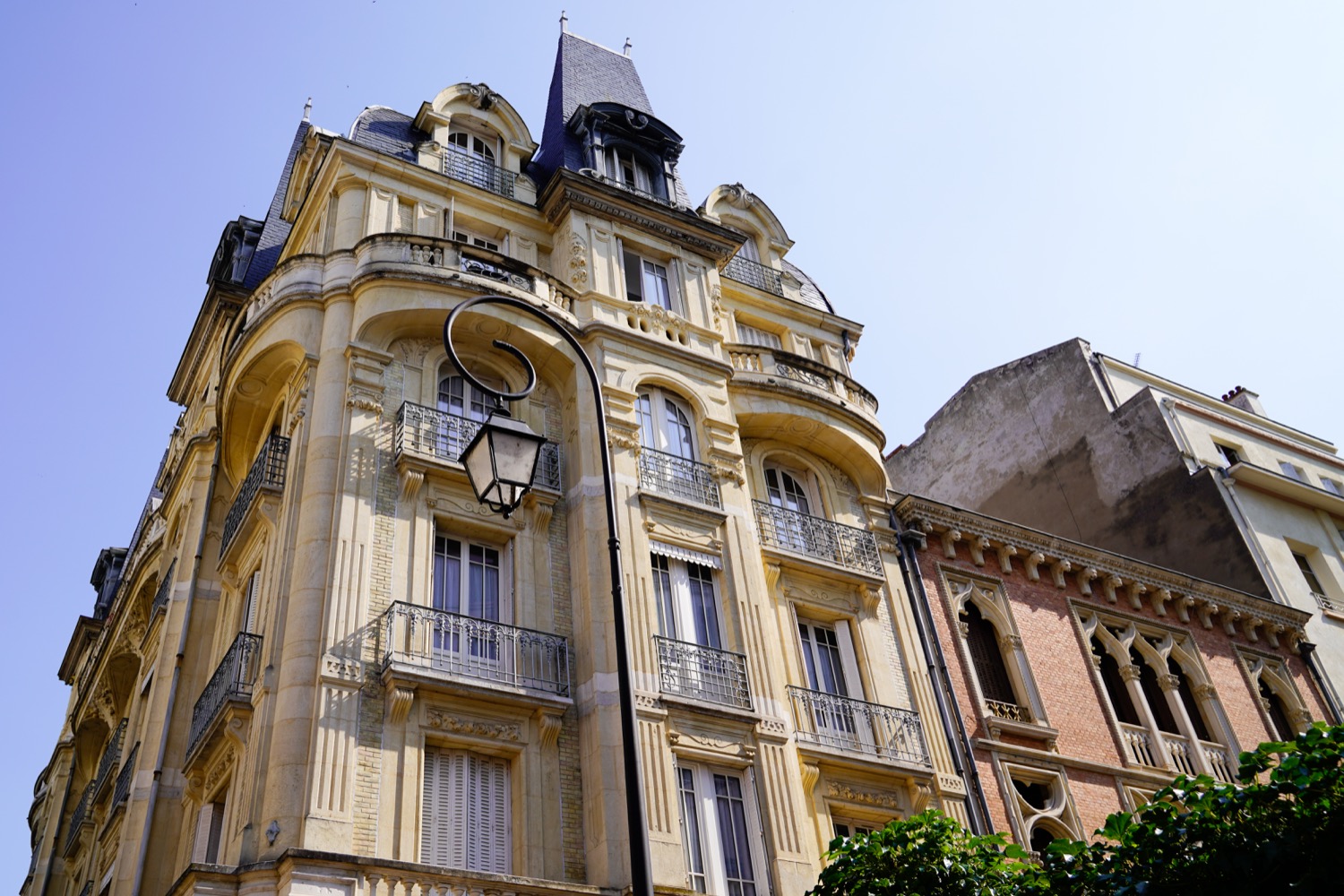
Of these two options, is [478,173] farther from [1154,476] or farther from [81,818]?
[1154,476]

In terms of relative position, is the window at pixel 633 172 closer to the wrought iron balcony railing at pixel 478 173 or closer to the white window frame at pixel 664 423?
the wrought iron balcony railing at pixel 478 173

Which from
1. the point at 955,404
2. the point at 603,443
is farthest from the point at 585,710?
the point at 955,404

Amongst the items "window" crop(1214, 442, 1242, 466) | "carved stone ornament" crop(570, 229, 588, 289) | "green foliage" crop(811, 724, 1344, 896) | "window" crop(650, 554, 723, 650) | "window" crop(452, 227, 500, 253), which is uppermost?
"window" crop(1214, 442, 1242, 466)

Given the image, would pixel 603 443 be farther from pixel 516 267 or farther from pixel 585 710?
pixel 516 267

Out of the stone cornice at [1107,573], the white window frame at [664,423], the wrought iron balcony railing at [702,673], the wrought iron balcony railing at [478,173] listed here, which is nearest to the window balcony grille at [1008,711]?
the stone cornice at [1107,573]

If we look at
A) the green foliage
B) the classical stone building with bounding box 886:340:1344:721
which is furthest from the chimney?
the green foliage

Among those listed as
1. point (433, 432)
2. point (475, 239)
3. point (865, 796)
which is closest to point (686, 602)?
point (865, 796)

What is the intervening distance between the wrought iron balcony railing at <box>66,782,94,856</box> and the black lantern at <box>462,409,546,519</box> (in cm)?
1659

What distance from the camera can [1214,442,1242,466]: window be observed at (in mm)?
30531

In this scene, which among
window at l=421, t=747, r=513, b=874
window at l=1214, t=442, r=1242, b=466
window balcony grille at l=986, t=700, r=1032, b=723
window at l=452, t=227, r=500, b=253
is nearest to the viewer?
window at l=421, t=747, r=513, b=874

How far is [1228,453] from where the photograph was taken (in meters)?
30.9

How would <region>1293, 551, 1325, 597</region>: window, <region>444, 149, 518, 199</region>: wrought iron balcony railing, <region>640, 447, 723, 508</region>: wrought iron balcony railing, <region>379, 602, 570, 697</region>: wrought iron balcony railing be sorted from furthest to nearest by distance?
<region>1293, 551, 1325, 597</region>: window
<region>444, 149, 518, 199</region>: wrought iron balcony railing
<region>640, 447, 723, 508</region>: wrought iron balcony railing
<region>379, 602, 570, 697</region>: wrought iron balcony railing

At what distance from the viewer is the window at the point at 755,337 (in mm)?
23484

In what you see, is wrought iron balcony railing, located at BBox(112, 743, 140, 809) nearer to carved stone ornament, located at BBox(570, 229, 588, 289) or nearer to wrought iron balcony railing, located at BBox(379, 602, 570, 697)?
wrought iron balcony railing, located at BBox(379, 602, 570, 697)
